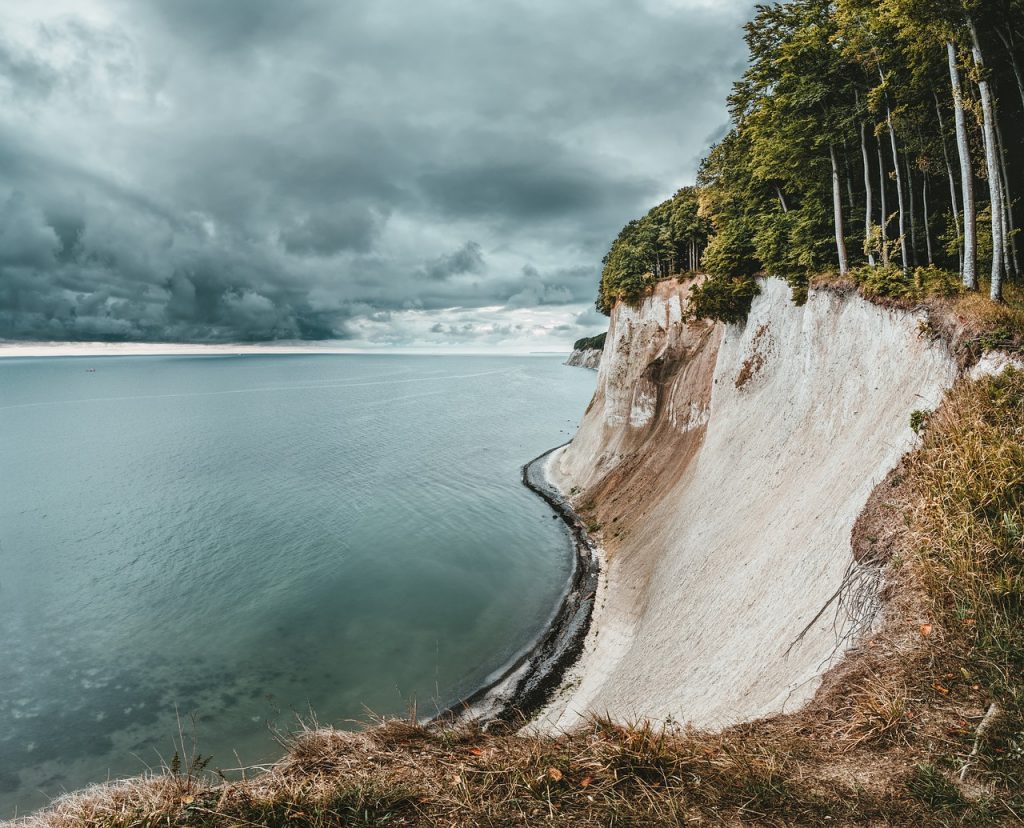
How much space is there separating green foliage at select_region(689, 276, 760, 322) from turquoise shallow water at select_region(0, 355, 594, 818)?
Answer: 56.9ft

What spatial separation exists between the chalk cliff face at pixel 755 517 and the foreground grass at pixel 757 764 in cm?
161

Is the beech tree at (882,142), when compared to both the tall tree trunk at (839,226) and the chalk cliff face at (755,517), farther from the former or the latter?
the chalk cliff face at (755,517)

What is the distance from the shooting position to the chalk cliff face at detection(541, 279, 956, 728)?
36.9 feet

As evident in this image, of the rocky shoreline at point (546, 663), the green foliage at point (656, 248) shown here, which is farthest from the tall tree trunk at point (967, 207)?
the green foliage at point (656, 248)

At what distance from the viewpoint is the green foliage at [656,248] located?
41.2m

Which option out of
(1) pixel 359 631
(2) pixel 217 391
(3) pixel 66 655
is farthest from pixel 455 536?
(2) pixel 217 391

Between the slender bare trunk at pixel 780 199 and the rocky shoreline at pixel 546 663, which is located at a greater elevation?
the slender bare trunk at pixel 780 199

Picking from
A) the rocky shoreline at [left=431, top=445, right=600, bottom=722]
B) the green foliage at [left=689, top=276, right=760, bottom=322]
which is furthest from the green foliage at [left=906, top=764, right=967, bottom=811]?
the green foliage at [left=689, top=276, right=760, bottom=322]

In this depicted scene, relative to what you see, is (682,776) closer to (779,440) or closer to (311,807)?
(311,807)

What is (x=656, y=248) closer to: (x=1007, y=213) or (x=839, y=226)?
(x=839, y=226)

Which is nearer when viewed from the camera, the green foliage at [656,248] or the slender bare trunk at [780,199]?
the slender bare trunk at [780,199]

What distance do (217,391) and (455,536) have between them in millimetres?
146310

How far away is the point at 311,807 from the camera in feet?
14.9

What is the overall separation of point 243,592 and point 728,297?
104 ft
